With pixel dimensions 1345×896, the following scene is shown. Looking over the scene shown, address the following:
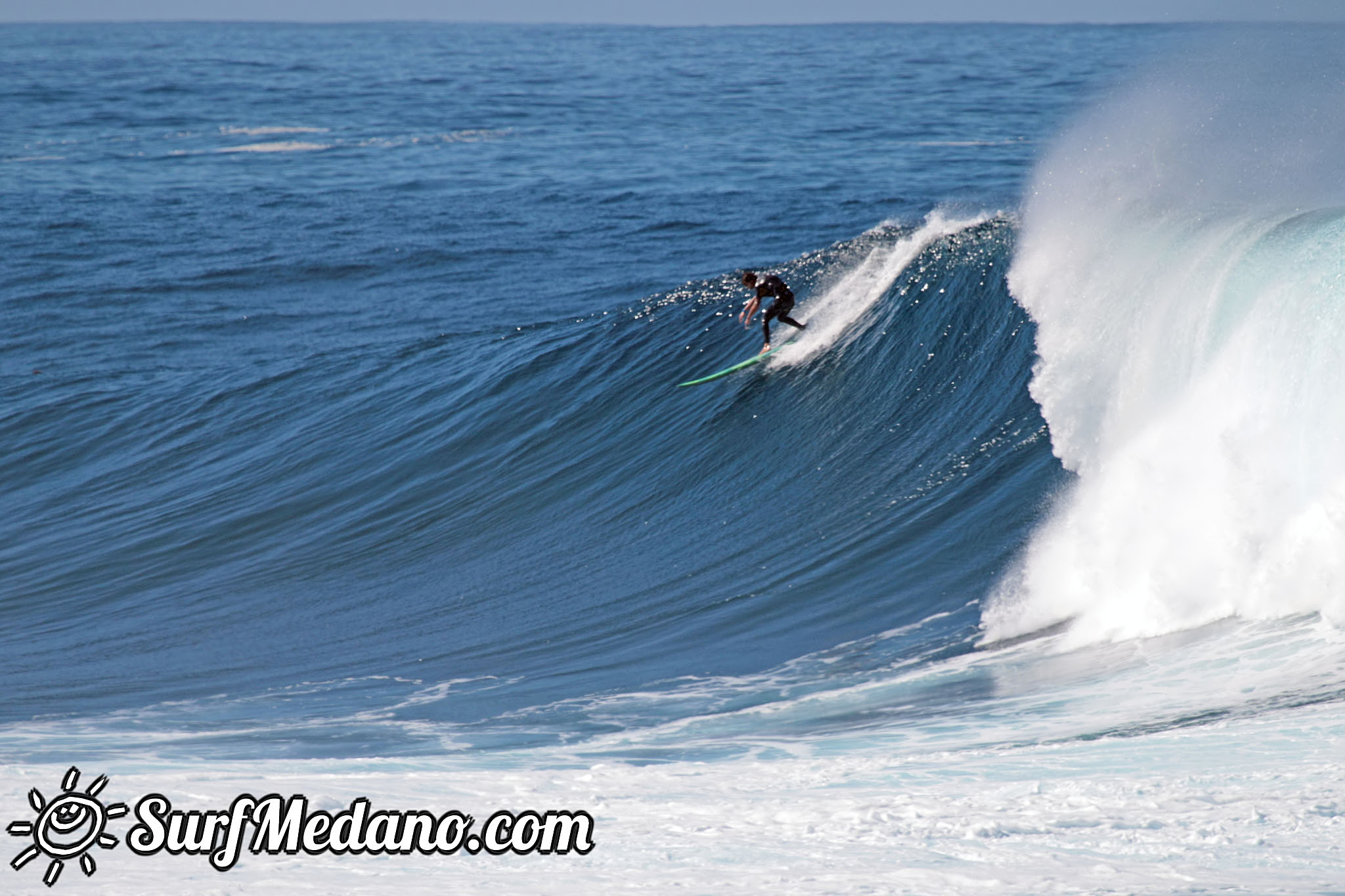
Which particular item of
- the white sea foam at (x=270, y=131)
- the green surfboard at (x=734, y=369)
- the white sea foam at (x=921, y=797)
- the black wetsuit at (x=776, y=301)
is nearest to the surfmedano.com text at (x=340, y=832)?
the white sea foam at (x=921, y=797)

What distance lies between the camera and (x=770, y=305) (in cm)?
1222

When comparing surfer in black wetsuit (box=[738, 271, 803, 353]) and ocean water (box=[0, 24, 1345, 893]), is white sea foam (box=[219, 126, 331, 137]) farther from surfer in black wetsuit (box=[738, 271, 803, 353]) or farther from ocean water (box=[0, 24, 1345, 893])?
surfer in black wetsuit (box=[738, 271, 803, 353])

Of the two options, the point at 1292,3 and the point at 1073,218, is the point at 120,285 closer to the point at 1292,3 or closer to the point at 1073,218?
the point at 1073,218

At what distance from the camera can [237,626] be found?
27.3 feet

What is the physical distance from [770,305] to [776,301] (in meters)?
0.17

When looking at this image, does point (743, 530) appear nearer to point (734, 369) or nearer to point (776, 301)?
point (734, 369)

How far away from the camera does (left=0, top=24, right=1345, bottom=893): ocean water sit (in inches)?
171

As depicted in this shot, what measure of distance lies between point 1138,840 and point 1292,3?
11.8 m

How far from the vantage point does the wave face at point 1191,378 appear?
6.18 metres

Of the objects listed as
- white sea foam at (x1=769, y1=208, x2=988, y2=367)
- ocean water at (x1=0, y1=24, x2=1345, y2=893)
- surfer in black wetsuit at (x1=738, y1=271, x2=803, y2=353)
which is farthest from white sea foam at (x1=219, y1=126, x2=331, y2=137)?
surfer in black wetsuit at (x1=738, y1=271, x2=803, y2=353)

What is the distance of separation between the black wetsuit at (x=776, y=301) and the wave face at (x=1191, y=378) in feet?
7.04

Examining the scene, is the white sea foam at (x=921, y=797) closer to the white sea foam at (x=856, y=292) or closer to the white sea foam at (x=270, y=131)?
the white sea foam at (x=856, y=292)

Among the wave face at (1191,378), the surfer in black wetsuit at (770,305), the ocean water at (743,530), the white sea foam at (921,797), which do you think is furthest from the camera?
the surfer in black wetsuit at (770,305)

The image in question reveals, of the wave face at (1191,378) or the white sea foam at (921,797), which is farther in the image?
the wave face at (1191,378)
